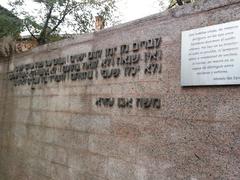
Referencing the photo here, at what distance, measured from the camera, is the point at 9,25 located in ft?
31.9

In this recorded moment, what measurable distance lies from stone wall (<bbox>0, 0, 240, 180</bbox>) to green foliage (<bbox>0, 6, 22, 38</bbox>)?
9.72 feet

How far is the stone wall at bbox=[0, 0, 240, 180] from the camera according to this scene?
11.5 ft

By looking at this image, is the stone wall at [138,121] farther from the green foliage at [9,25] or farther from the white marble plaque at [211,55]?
the green foliage at [9,25]

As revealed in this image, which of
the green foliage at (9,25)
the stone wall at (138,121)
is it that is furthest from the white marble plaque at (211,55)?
the green foliage at (9,25)

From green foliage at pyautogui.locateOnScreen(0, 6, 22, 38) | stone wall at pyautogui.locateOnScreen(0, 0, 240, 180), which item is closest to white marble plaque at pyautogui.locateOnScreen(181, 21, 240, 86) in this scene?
stone wall at pyautogui.locateOnScreen(0, 0, 240, 180)

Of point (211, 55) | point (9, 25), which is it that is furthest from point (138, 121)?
point (9, 25)

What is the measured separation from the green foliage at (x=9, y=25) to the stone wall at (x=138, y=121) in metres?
2.96

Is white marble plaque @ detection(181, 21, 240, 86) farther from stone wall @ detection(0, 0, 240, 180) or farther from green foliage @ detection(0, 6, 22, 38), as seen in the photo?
green foliage @ detection(0, 6, 22, 38)

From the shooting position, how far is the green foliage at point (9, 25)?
9583 millimetres

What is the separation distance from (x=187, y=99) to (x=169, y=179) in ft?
2.72

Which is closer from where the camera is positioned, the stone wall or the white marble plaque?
the white marble plaque

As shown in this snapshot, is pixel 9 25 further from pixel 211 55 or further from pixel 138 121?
pixel 211 55

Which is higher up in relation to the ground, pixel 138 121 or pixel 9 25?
pixel 9 25

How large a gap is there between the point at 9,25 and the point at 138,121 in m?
6.45
